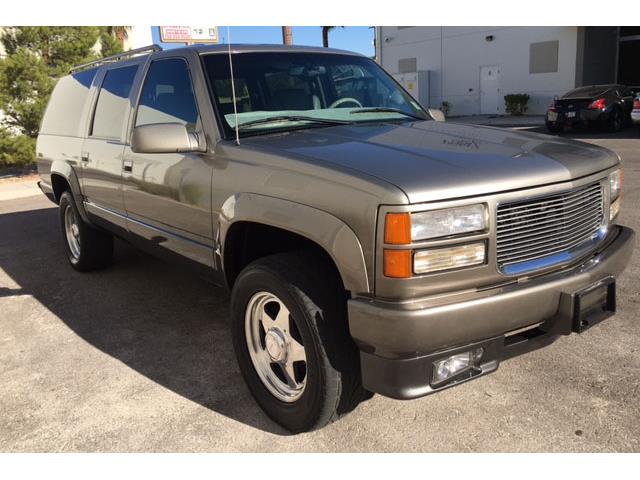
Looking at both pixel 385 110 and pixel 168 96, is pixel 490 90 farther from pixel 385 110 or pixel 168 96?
pixel 168 96

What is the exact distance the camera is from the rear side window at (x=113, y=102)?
436cm

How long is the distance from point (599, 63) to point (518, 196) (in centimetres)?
2731

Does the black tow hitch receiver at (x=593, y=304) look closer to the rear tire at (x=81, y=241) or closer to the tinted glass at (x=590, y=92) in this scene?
the rear tire at (x=81, y=241)

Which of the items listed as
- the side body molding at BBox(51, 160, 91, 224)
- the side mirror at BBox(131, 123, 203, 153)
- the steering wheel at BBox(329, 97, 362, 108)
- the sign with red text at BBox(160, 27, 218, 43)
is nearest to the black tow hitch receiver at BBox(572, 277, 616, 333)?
the steering wheel at BBox(329, 97, 362, 108)

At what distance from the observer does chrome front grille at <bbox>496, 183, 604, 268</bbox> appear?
7.99 feet

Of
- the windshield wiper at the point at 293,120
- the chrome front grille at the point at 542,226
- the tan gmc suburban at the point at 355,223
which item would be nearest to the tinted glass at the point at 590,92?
the tan gmc suburban at the point at 355,223

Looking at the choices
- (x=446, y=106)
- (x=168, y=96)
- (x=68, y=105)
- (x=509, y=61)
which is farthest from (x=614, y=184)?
(x=446, y=106)

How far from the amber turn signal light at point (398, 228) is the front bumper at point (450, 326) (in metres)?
0.26

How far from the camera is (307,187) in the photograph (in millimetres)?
2602

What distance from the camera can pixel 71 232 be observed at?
593 centimetres

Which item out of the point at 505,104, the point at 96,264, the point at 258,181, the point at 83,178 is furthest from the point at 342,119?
the point at 505,104

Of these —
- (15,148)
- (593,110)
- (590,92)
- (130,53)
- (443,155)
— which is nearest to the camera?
(443,155)

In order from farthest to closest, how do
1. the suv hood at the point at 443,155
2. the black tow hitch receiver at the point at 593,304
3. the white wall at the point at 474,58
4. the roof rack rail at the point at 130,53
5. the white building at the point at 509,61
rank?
the white wall at the point at 474,58
the white building at the point at 509,61
the roof rack rail at the point at 130,53
the black tow hitch receiver at the point at 593,304
the suv hood at the point at 443,155

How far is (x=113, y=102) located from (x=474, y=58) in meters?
26.4
